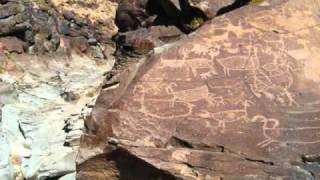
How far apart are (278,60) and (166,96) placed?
47.4 inches

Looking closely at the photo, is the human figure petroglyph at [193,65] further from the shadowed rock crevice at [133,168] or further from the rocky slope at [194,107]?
the shadowed rock crevice at [133,168]

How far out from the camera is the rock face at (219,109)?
534 centimetres

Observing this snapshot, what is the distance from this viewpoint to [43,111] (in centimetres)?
884

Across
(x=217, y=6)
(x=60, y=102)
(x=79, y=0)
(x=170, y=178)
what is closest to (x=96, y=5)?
(x=79, y=0)

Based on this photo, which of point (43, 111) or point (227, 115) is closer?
point (227, 115)

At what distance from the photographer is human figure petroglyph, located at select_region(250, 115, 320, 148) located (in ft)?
17.8

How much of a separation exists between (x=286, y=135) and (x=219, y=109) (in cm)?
65

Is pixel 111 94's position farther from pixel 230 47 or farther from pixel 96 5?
pixel 96 5

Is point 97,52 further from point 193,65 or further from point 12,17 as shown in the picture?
point 193,65

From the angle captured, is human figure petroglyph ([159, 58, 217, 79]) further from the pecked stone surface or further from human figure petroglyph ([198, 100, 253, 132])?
the pecked stone surface

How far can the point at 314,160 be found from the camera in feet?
17.2

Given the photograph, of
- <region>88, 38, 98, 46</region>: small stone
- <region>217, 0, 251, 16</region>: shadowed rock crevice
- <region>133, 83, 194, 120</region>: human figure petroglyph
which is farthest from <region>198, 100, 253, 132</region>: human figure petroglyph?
<region>88, 38, 98, 46</region>: small stone

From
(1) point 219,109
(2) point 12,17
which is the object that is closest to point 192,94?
(1) point 219,109

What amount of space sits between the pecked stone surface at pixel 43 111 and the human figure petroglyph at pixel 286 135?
2250 millimetres
